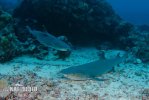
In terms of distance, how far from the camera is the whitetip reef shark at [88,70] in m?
6.59

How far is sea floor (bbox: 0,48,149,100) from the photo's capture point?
6.14 m

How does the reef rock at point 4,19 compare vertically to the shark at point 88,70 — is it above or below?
above

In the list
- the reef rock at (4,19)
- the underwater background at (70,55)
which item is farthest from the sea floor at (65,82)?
the reef rock at (4,19)

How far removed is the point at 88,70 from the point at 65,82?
66 centimetres

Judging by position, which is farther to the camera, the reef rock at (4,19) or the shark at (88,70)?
the reef rock at (4,19)

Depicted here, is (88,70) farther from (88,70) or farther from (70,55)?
(70,55)

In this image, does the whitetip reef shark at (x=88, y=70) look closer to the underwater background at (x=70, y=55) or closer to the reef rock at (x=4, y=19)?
the underwater background at (x=70, y=55)

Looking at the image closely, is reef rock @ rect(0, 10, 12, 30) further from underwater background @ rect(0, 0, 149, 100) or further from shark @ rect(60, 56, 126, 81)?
shark @ rect(60, 56, 126, 81)

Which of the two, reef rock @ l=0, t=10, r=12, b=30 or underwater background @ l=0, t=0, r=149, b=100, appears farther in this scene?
reef rock @ l=0, t=10, r=12, b=30

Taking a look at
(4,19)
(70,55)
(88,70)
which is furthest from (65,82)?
(4,19)

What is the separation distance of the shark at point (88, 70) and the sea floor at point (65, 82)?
205 millimetres

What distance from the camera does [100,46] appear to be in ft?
39.0

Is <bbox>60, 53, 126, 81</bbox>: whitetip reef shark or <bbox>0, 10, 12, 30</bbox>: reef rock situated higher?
<bbox>0, 10, 12, 30</bbox>: reef rock

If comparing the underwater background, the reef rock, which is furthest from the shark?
the reef rock
